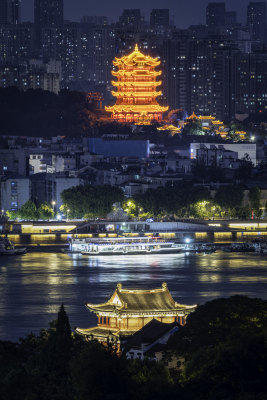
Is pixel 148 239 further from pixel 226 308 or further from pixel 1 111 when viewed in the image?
pixel 1 111

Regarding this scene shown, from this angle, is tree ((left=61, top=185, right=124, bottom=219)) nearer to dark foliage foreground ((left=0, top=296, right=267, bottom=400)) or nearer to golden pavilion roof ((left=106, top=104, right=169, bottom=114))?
golden pavilion roof ((left=106, top=104, right=169, bottom=114))

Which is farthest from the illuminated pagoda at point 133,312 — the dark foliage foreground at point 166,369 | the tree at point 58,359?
the dark foliage foreground at point 166,369

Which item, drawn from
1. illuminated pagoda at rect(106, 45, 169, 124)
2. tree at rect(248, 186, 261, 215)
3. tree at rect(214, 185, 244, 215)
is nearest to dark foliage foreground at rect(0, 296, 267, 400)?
tree at rect(214, 185, 244, 215)

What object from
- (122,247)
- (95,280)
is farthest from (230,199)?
(95,280)

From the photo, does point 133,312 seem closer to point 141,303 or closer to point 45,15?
point 141,303

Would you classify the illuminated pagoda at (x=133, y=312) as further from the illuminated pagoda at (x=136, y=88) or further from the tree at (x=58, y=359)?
the illuminated pagoda at (x=136, y=88)

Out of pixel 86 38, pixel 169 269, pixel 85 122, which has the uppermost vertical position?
pixel 86 38

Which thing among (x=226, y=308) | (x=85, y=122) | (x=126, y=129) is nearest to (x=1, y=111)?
(x=85, y=122)
